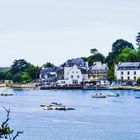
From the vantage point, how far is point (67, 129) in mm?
39625

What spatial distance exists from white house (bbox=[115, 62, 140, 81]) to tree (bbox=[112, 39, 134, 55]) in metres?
20.5

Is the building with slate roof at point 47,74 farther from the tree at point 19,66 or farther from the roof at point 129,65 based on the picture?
the roof at point 129,65

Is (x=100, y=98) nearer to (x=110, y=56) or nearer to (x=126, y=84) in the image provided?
(x=126, y=84)

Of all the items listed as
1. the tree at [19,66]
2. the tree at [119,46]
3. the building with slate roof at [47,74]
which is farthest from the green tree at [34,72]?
the tree at [119,46]

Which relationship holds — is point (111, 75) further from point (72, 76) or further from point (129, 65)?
point (72, 76)

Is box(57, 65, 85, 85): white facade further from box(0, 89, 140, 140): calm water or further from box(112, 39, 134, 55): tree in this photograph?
box(0, 89, 140, 140): calm water

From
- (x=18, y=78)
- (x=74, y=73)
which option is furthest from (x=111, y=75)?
(x=18, y=78)

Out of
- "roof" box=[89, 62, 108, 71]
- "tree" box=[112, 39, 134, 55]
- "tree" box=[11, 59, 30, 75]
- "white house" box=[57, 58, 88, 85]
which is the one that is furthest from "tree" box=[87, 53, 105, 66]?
"tree" box=[11, 59, 30, 75]

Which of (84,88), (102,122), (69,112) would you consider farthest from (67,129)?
(84,88)

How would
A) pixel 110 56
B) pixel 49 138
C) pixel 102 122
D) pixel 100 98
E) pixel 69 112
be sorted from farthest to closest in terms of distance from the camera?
pixel 110 56, pixel 100 98, pixel 69 112, pixel 102 122, pixel 49 138

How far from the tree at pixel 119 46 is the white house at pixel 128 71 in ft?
67.2

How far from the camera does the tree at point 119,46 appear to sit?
142 m

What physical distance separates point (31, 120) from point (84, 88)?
7379cm

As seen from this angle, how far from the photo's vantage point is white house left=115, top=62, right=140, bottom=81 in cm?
12012
